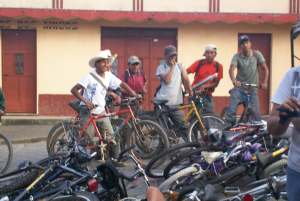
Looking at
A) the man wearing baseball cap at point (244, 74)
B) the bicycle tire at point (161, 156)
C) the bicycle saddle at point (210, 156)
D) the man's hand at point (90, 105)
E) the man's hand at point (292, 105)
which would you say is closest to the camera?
the man's hand at point (292, 105)

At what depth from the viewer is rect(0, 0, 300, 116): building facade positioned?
10.5 metres

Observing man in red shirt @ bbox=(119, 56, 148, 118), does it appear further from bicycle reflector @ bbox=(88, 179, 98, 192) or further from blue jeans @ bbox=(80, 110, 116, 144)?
bicycle reflector @ bbox=(88, 179, 98, 192)

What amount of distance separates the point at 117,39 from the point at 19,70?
3060mm

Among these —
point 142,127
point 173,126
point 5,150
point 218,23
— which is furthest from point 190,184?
point 218,23

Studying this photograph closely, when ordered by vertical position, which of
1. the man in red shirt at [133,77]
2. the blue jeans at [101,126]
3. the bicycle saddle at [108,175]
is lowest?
the bicycle saddle at [108,175]

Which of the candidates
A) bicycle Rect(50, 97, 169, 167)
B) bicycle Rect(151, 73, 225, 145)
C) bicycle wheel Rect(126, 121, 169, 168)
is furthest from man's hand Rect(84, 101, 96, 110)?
bicycle Rect(151, 73, 225, 145)

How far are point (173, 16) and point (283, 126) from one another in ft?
27.1

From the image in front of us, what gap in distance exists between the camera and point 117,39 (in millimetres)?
10828

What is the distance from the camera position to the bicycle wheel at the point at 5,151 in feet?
18.2

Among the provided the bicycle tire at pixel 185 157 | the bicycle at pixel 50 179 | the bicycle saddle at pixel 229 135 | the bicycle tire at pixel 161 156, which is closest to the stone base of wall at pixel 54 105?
the bicycle tire at pixel 161 156

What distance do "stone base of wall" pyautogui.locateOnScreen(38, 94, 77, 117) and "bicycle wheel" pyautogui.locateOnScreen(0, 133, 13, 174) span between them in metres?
5.05

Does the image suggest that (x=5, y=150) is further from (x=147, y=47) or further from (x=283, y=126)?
(x=147, y=47)

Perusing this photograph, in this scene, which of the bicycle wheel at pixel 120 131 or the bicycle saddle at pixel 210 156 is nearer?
the bicycle saddle at pixel 210 156

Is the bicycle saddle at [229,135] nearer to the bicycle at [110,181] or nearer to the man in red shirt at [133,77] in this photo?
the bicycle at [110,181]
